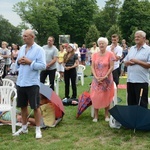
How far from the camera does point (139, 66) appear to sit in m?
Result: 5.21

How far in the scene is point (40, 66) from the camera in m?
4.75

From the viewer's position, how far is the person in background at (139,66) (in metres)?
5.16

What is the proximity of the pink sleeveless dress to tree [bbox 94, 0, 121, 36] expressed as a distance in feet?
191

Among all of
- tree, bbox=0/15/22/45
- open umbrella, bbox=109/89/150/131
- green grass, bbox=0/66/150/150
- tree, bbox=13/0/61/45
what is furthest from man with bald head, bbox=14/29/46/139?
tree, bbox=0/15/22/45

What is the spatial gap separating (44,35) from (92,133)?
5405 cm

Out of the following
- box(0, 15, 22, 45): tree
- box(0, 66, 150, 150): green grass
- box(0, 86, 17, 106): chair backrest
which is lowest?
box(0, 66, 150, 150): green grass

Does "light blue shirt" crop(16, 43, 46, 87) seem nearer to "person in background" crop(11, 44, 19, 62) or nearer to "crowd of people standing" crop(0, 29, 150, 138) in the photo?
"crowd of people standing" crop(0, 29, 150, 138)

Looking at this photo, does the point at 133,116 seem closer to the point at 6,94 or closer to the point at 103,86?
the point at 103,86

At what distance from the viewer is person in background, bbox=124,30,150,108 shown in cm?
516

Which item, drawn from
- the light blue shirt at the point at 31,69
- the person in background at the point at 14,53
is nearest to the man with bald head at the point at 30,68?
the light blue shirt at the point at 31,69

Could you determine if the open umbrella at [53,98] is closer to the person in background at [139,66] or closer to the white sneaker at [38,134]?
the white sneaker at [38,134]

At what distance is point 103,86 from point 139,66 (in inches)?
39.8

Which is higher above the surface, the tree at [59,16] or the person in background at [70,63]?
the tree at [59,16]

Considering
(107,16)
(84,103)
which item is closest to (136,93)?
(84,103)
